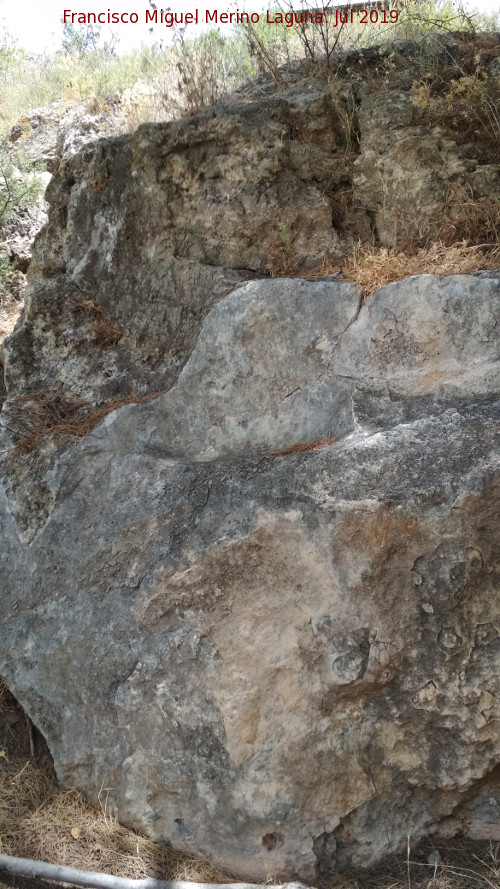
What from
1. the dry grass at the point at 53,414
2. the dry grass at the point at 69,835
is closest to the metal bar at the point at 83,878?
the dry grass at the point at 69,835

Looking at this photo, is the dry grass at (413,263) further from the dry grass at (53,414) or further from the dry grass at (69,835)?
the dry grass at (69,835)

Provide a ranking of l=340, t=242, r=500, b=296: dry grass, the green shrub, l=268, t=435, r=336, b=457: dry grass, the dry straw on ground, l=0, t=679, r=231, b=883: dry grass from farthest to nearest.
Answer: the green shrub → l=340, t=242, r=500, b=296: dry grass → l=268, t=435, r=336, b=457: dry grass → l=0, t=679, r=231, b=883: dry grass → the dry straw on ground

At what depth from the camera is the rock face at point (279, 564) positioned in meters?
2.99

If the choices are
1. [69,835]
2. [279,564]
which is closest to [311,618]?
[279,564]

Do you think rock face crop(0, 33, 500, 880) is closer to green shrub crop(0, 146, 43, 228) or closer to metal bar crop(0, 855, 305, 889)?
metal bar crop(0, 855, 305, 889)

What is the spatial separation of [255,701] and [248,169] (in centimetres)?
299

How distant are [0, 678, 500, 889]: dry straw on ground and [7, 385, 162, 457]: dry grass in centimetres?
159

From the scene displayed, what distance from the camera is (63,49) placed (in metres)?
11.8

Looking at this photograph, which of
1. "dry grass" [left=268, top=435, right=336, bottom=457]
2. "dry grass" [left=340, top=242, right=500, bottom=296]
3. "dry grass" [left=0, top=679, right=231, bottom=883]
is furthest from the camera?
"dry grass" [left=340, top=242, right=500, bottom=296]

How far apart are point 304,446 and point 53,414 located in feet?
5.45

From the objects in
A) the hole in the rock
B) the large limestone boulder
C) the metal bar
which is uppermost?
the large limestone boulder

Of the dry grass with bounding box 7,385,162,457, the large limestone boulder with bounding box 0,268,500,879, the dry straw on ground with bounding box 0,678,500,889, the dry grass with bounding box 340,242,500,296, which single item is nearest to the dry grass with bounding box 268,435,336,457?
the large limestone boulder with bounding box 0,268,500,879

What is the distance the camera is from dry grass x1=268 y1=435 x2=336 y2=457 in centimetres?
339

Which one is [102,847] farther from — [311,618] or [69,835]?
[311,618]
